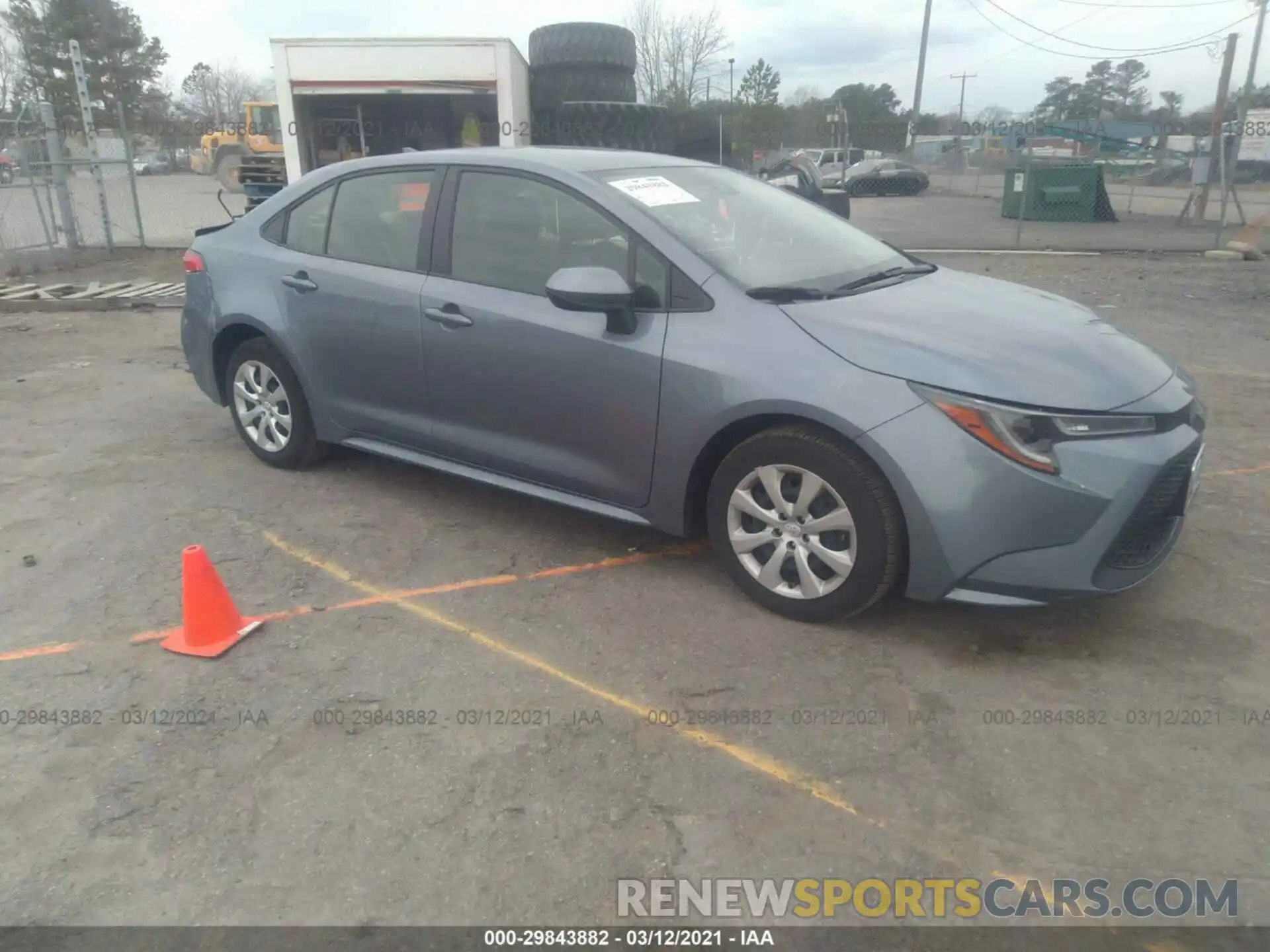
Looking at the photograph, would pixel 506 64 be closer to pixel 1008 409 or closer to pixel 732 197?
pixel 732 197

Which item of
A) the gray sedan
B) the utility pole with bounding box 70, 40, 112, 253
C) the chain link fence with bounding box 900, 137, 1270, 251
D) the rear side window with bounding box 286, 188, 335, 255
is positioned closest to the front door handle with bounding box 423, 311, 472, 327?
the gray sedan

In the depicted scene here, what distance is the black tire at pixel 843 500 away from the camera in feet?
10.3

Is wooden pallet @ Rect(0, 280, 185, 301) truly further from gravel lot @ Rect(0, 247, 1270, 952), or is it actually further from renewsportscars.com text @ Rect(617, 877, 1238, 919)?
renewsportscars.com text @ Rect(617, 877, 1238, 919)

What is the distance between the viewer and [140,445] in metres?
5.56

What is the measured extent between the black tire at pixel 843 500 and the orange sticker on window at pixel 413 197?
1.92 meters

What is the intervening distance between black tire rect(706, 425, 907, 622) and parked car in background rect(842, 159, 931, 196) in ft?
94.9

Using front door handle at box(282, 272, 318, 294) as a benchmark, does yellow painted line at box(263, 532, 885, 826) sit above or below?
below

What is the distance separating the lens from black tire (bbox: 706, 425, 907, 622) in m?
3.15

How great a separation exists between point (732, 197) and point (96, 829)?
131 inches

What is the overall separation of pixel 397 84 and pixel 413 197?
30.2ft

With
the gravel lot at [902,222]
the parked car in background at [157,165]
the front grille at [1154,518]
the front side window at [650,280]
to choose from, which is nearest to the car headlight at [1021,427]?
the front grille at [1154,518]

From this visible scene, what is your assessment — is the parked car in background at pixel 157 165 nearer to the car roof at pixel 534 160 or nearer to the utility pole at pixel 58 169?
the utility pole at pixel 58 169

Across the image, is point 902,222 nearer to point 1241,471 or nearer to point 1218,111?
point 1218,111

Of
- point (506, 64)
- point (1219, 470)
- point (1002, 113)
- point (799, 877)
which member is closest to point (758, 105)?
point (1002, 113)
